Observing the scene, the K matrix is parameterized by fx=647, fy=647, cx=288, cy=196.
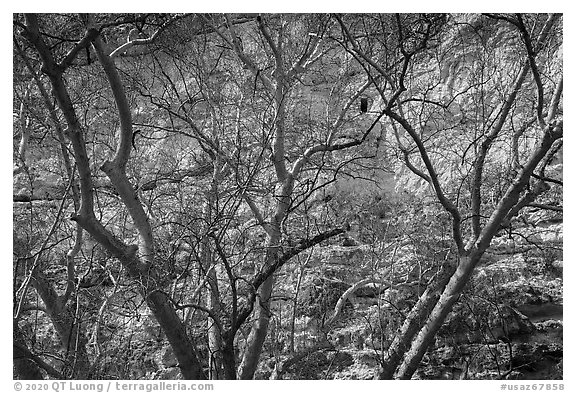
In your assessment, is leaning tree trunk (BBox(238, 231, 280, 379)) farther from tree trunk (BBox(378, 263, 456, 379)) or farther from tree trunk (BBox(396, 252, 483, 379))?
tree trunk (BBox(396, 252, 483, 379))

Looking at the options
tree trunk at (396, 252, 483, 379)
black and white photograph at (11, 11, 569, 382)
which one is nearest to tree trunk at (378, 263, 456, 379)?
black and white photograph at (11, 11, 569, 382)

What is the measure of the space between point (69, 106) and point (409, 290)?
4967 mm

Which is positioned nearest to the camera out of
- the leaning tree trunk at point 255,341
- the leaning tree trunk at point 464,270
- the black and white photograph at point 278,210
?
the black and white photograph at point 278,210

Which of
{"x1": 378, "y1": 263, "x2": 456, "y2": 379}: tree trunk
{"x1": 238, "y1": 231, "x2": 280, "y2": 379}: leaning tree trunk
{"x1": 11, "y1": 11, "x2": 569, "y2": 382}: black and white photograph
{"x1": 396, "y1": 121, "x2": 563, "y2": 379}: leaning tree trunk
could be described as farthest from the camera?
{"x1": 238, "y1": 231, "x2": 280, "y2": 379}: leaning tree trunk

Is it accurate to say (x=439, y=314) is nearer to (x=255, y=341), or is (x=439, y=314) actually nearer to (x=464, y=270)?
(x=464, y=270)

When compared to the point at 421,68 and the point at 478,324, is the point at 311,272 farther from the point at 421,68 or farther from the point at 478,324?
the point at 421,68

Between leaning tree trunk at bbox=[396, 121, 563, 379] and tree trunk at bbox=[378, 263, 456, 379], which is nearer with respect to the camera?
leaning tree trunk at bbox=[396, 121, 563, 379]

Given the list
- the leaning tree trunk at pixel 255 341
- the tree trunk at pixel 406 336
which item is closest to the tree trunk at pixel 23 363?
the leaning tree trunk at pixel 255 341

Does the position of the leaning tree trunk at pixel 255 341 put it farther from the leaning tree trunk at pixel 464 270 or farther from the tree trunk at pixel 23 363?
the tree trunk at pixel 23 363

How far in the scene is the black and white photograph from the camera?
3.70 meters

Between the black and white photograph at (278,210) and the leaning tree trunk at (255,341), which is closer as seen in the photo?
the black and white photograph at (278,210)

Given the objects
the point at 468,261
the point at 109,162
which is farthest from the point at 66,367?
the point at 468,261

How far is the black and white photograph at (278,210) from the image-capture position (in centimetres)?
370

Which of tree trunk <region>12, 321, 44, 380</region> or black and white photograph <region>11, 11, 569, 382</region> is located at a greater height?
black and white photograph <region>11, 11, 569, 382</region>
